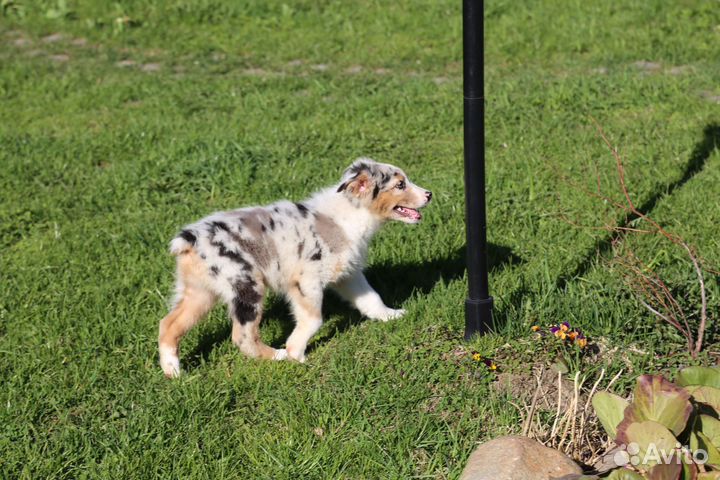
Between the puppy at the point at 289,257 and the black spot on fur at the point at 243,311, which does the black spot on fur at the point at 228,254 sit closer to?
the puppy at the point at 289,257

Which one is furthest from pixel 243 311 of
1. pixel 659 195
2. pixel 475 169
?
pixel 659 195

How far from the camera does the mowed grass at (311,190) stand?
16.0 ft

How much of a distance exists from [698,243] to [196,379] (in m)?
3.62

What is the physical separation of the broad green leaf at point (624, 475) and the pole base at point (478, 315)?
167 cm

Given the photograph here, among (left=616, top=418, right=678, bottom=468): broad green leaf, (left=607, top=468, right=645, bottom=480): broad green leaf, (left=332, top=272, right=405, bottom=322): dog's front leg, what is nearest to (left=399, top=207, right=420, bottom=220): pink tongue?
(left=332, top=272, right=405, bottom=322): dog's front leg

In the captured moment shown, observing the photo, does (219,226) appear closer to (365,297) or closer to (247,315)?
(247,315)

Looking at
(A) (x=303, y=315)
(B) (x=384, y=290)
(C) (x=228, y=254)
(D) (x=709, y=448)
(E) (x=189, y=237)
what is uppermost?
(E) (x=189, y=237)

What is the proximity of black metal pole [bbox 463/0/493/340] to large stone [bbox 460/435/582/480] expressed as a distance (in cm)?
111

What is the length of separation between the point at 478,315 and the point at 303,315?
3.58ft

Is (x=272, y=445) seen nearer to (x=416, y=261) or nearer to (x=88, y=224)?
(x=416, y=261)

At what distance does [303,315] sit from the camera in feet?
18.7

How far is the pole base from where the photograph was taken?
5.28m

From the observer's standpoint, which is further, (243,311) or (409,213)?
(409,213)

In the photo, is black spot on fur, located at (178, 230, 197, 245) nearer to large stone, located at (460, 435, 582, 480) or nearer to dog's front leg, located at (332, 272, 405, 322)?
dog's front leg, located at (332, 272, 405, 322)
